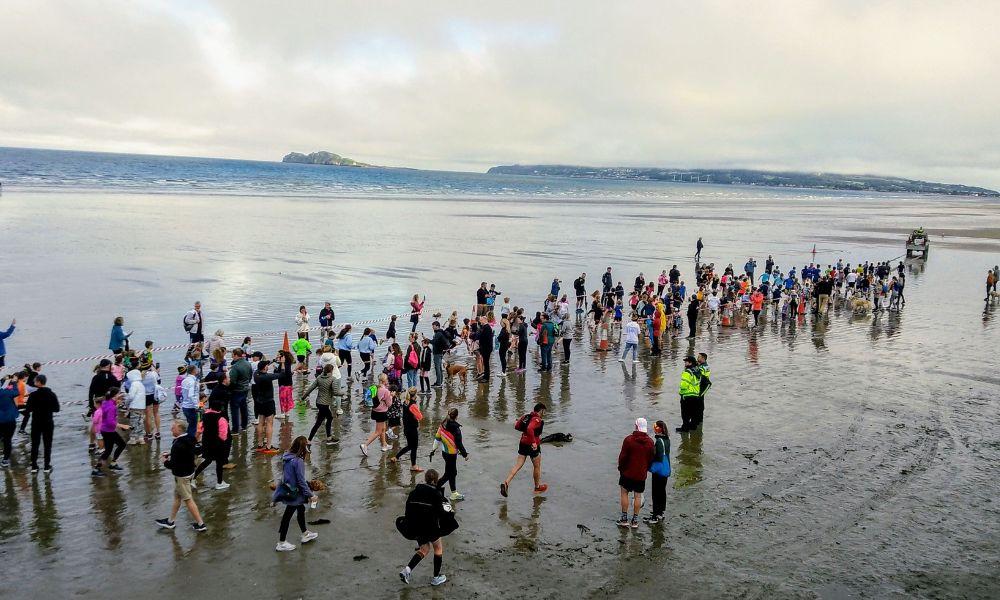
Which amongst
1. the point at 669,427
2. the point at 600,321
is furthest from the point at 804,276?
the point at 669,427

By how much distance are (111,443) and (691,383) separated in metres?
10.1

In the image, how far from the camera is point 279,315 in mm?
23938

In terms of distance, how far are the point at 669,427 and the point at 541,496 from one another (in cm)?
415

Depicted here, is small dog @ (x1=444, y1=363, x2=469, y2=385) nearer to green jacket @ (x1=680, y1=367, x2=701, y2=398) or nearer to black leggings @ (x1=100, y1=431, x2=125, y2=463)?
green jacket @ (x1=680, y1=367, x2=701, y2=398)

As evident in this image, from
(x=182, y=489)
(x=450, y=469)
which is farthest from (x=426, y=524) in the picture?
(x=182, y=489)

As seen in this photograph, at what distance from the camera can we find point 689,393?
13.5 metres

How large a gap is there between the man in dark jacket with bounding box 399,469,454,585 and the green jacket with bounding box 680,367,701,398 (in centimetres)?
655

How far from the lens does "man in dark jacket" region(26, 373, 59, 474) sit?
36.9ft

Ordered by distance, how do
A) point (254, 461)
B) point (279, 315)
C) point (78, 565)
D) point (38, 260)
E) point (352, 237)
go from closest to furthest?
point (78, 565)
point (254, 461)
point (279, 315)
point (38, 260)
point (352, 237)

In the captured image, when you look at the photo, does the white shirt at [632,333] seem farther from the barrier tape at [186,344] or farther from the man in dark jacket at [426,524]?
the man in dark jacket at [426,524]

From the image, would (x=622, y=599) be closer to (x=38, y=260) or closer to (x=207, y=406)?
(x=207, y=406)

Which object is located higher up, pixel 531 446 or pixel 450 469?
pixel 531 446

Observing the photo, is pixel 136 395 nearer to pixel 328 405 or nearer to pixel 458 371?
pixel 328 405

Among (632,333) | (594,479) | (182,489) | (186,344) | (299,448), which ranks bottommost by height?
(594,479)
